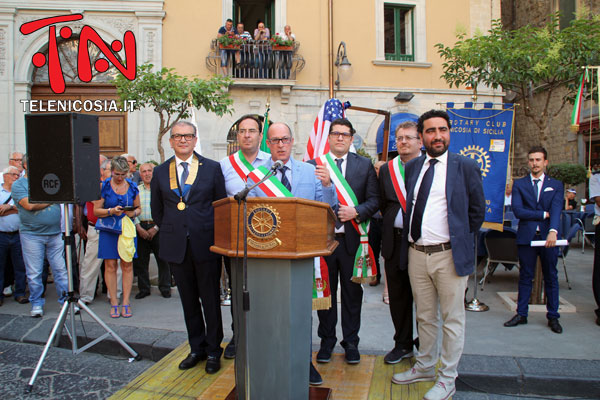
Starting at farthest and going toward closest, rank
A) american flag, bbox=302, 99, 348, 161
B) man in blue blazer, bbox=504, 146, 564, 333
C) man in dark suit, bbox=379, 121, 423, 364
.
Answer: american flag, bbox=302, 99, 348, 161
man in blue blazer, bbox=504, 146, 564, 333
man in dark suit, bbox=379, 121, 423, 364

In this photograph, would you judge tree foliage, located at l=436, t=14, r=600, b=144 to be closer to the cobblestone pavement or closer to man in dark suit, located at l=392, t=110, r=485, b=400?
man in dark suit, located at l=392, t=110, r=485, b=400

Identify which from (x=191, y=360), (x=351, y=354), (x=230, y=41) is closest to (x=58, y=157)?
(x=191, y=360)

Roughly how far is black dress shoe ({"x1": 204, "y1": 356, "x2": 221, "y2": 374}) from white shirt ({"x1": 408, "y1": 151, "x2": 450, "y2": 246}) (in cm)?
194

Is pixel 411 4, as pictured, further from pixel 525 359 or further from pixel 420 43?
pixel 525 359

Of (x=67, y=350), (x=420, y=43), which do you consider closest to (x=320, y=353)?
(x=67, y=350)

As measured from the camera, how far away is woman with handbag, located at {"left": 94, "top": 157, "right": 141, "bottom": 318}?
5766mm

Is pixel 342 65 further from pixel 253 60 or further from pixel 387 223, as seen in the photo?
pixel 387 223

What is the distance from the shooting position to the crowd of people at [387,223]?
11.4 ft

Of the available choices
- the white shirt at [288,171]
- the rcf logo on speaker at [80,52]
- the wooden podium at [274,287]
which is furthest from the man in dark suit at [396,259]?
the rcf logo on speaker at [80,52]

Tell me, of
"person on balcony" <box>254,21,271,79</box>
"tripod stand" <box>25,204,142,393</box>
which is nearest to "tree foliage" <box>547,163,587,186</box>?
"person on balcony" <box>254,21,271,79</box>

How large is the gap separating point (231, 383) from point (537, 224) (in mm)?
3641

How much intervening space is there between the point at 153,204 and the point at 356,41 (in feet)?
40.2

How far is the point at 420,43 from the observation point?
15289 millimetres

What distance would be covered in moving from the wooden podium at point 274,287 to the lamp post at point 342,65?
11625mm
